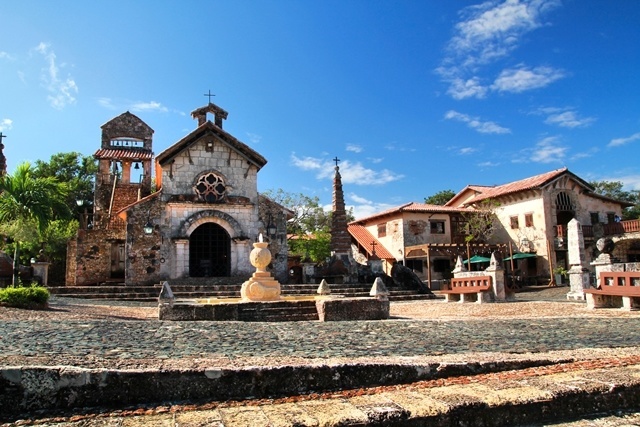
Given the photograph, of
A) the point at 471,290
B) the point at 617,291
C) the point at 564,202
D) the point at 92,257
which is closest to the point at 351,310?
the point at 617,291

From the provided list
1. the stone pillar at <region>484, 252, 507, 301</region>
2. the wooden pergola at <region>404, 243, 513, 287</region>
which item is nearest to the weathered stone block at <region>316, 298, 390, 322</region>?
the stone pillar at <region>484, 252, 507, 301</region>

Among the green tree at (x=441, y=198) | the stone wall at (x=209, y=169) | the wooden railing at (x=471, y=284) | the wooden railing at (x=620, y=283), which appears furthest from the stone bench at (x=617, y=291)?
the green tree at (x=441, y=198)

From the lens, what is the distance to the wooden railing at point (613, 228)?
111 feet

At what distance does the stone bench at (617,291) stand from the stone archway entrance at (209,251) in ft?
49.5

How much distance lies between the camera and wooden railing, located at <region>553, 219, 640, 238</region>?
1336 inches

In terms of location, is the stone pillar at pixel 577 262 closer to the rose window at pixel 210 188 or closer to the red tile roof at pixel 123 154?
the rose window at pixel 210 188

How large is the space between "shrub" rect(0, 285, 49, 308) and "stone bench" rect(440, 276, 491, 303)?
13.6 metres

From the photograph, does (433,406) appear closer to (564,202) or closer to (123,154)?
(123,154)

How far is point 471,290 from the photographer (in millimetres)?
17203

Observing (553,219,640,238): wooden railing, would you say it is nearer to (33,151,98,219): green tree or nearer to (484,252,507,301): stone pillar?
(484,252,507,301): stone pillar

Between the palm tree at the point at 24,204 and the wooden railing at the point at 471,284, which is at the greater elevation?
the palm tree at the point at 24,204

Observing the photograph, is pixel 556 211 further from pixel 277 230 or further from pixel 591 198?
pixel 277 230

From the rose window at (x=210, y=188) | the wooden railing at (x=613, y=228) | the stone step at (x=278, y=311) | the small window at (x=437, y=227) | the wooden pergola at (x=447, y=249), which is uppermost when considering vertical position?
the rose window at (x=210, y=188)

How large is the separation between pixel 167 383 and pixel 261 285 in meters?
9.46
